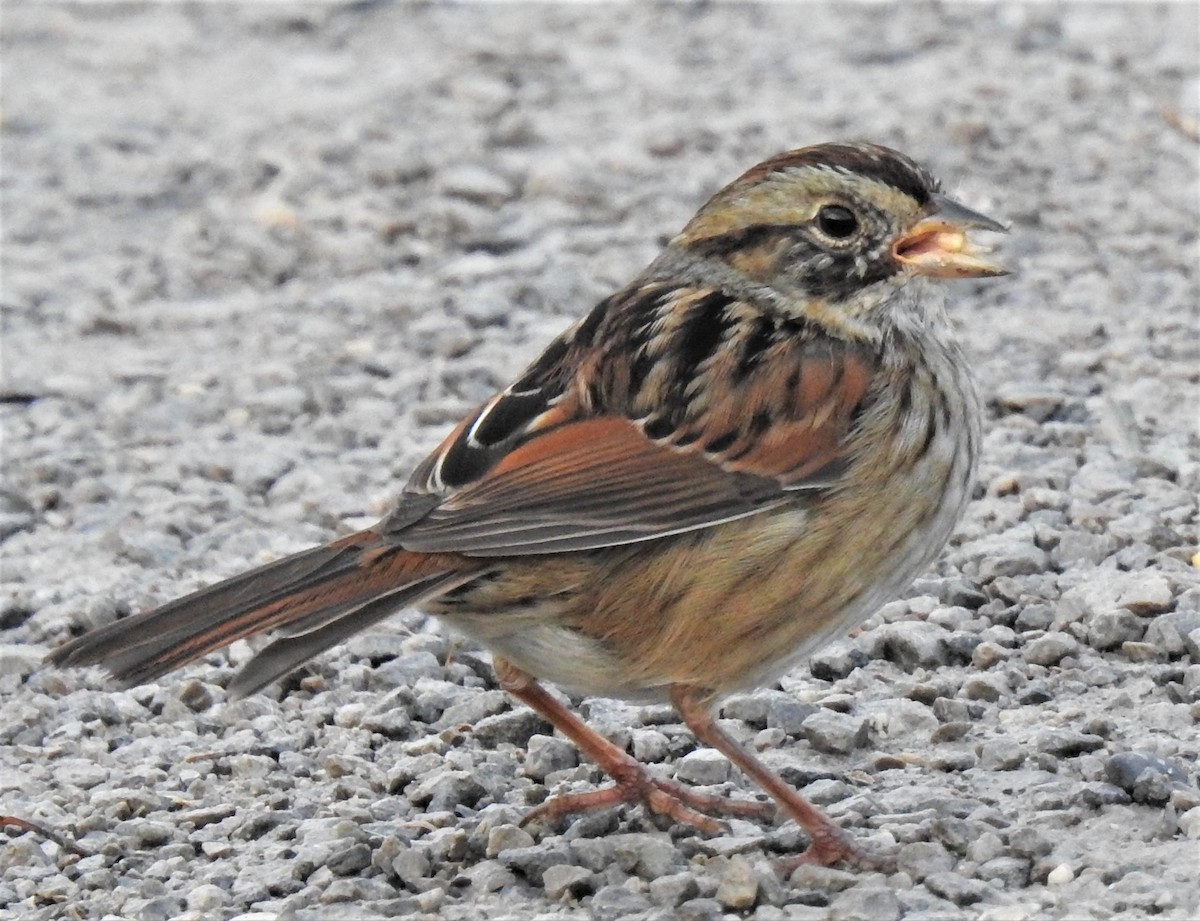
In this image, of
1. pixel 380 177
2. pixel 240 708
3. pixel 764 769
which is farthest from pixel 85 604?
pixel 380 177

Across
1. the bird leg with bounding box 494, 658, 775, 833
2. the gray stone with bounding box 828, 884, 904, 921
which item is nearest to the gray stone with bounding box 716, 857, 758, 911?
the gray stone with bounding box 828, 884, 904, 921

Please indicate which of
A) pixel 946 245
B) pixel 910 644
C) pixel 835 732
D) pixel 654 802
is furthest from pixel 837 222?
pixel 654 802

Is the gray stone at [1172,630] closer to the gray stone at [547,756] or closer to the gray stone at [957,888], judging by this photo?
the gray stone at [957,888]

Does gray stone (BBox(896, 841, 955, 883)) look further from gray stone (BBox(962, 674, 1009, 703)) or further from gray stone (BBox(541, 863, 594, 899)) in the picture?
gray stone (BBox(962, 674, 1009, 703))

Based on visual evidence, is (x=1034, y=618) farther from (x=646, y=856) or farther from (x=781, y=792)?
(x=646, y=856)

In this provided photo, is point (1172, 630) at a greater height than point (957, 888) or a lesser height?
greater
